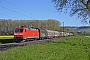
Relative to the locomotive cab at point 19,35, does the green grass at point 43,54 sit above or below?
below

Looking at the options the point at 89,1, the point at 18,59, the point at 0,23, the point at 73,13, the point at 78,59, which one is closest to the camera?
the point at 18,59

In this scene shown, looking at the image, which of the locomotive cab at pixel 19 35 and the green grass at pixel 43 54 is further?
the locomotive cab at pixel 19 35

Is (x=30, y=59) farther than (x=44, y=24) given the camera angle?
No

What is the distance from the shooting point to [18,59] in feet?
38.3

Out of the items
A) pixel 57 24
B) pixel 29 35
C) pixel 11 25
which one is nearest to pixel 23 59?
pixel 29 35

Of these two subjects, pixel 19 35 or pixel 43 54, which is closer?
pixel 43 54

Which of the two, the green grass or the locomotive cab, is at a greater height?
the locomotive cab

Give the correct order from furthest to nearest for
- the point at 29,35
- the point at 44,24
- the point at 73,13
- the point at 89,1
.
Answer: the point at 44,24 < the point at 29,35 < the point at 73,13 < the point at 89,1

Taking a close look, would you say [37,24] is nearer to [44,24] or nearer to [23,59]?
[44,24]

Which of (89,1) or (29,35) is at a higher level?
(89,1)

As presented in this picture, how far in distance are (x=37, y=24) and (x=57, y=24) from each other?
2245 cm

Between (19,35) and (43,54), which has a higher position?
(19,35)

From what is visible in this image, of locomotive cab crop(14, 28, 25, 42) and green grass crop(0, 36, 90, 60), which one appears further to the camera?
locomotive cab crop(14, 28, 25, 42)

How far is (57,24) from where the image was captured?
14712 centimetres
